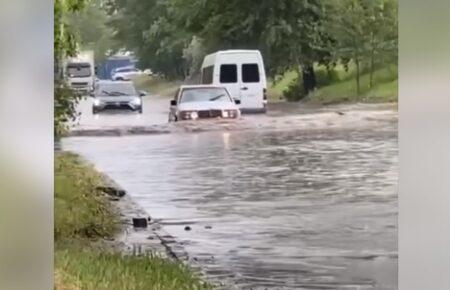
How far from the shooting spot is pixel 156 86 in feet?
9.18

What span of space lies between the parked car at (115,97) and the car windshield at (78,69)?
63 mm

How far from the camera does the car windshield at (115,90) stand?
110 inches

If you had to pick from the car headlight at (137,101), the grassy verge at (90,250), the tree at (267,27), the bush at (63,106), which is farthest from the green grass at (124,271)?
the tree at (267,27)

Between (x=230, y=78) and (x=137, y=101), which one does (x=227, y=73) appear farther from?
(x=137, y=101)

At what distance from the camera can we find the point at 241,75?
277cm

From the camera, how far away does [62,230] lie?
274cm

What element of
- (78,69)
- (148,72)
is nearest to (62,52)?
(78,69)

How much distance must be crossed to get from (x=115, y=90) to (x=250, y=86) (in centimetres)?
47

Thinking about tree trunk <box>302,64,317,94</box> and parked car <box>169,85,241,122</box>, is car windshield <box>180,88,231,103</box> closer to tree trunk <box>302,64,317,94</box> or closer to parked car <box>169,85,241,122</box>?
parked car <box>169,85,241,122</box>

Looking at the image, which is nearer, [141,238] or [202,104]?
[141,238]

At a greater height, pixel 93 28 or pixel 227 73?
pixel 93 28

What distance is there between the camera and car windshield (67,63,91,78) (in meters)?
2.76

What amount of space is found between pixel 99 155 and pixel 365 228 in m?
0.94

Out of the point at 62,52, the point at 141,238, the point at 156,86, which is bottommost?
the point at 141,238
